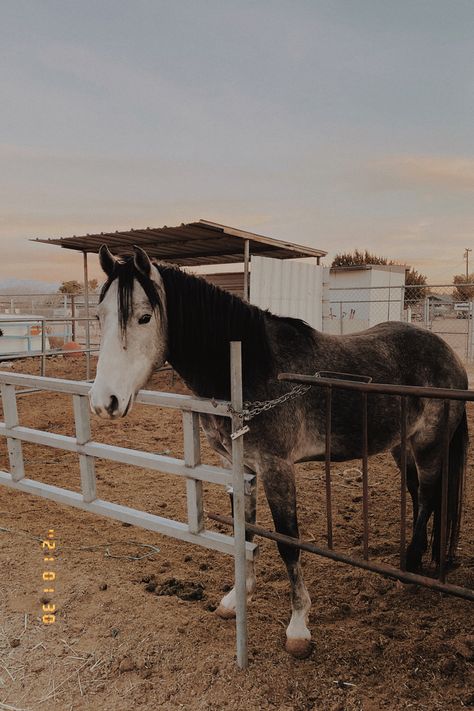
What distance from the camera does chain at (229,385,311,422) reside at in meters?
1.95

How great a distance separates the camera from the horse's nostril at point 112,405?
5.91 ft

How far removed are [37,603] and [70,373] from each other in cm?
999

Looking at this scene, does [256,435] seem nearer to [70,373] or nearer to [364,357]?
[364,357]

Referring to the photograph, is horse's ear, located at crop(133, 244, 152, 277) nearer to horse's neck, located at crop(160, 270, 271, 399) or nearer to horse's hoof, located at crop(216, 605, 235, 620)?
horse's neck, located at crop(160, 270, 271, 399)

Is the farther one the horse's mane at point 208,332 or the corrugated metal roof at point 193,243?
→ the corrugated metal roof at point 193,243

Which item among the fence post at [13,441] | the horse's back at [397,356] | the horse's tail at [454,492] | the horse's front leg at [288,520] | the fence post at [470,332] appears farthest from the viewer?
the fence post at [470,332]

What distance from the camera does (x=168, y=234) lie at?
8391mm

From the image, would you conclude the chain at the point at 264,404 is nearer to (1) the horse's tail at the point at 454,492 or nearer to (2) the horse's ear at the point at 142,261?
(2) the horse's ear at the point at 142,261

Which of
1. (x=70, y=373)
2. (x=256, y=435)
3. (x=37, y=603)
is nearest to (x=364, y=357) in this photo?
(x=256, y=435)

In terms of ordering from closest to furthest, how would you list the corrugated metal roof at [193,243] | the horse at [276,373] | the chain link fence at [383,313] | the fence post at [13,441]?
the horse at [276,373], the fence post at [13,441], the corrugated metal roof at [193,243], the chain link fence at [383,313]

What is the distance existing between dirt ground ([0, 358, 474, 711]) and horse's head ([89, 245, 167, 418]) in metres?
1.31

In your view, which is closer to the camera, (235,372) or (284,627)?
(235,372)
